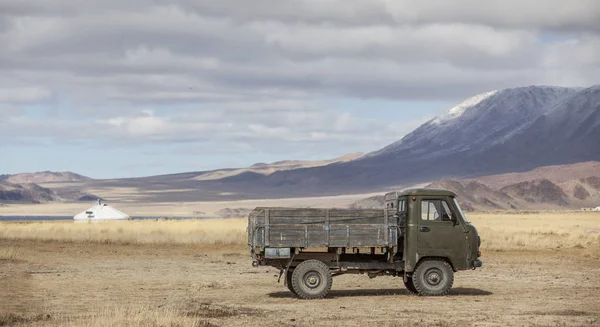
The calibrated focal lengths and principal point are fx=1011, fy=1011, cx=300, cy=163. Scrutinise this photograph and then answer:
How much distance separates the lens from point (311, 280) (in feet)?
88.3

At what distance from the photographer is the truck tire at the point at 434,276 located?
1083 inches

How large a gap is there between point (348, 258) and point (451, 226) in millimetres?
2971

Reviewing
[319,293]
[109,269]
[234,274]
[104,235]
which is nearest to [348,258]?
[319,293]

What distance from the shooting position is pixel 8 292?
29062 millimetres

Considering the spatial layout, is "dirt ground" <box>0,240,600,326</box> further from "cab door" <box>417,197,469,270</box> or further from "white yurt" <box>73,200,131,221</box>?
"white yurt" <box>73,200,131,221</box>

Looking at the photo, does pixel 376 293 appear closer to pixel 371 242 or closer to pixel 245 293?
pixel 371 242

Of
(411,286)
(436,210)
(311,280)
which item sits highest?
(436,210)

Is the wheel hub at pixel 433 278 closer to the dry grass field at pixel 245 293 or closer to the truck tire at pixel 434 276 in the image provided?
the truck tire at pixel 434 276

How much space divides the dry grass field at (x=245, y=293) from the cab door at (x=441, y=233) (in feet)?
3.92

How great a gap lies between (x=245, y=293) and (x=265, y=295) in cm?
88

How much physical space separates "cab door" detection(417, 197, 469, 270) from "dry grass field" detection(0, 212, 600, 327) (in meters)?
1.19

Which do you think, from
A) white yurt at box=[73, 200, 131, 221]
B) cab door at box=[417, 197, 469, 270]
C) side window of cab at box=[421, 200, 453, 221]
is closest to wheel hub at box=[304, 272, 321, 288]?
cab door at box=[417, 197, 469, 270]

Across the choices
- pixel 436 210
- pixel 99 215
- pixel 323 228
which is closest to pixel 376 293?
pixel 436 210

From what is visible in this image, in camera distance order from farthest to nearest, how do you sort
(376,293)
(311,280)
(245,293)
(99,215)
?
1. (99,215)
2. (245,293)
3. (376,293)
4. (311,280)
